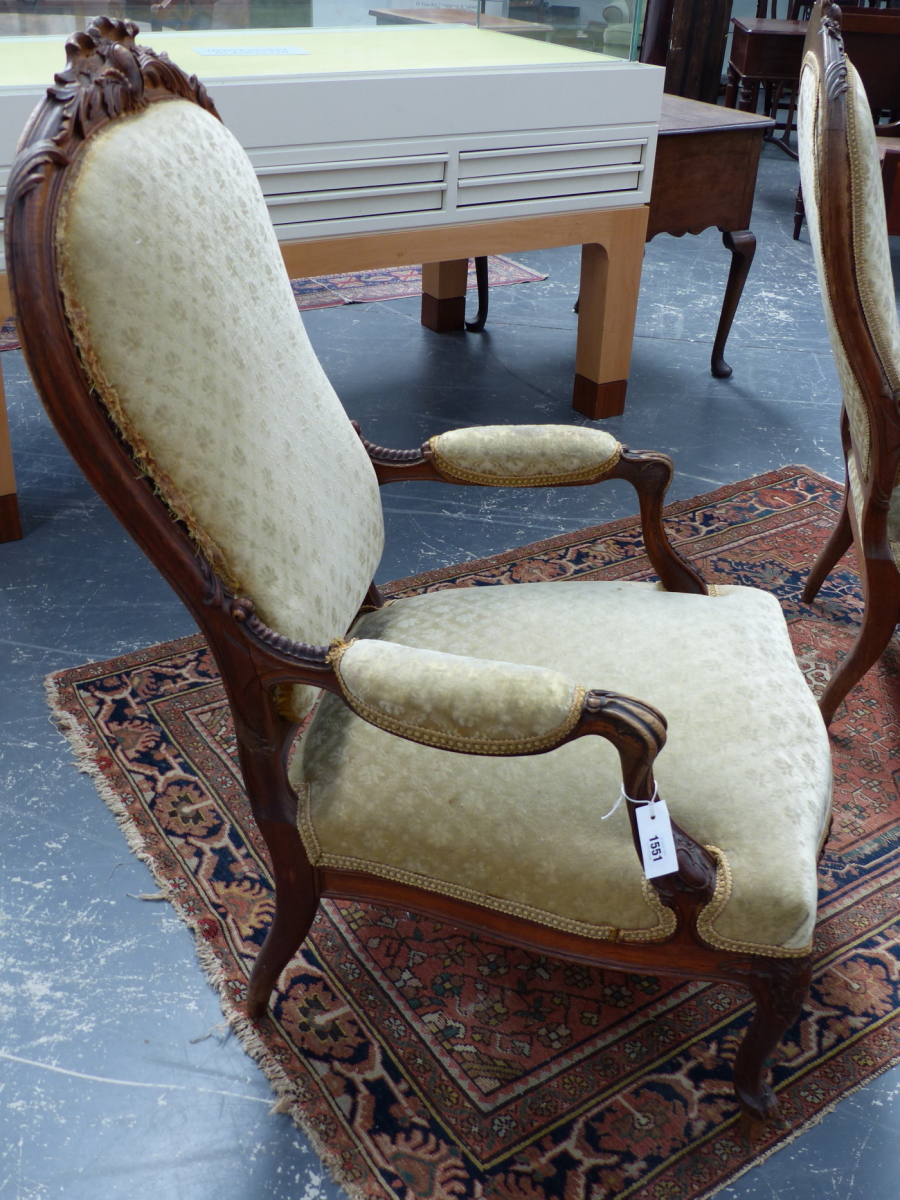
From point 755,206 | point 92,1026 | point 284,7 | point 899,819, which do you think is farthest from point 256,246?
point 755,206

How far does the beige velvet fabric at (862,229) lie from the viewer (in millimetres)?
1544

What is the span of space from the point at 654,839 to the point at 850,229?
1.01 m

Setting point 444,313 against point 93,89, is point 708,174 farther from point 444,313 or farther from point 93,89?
point 93,89

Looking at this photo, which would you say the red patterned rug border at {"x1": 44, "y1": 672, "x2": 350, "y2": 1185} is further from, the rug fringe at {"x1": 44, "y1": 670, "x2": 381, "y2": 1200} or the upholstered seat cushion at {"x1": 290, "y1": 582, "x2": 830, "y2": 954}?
the upholstered seat cushion at {"x1": 290, "y1": 582, "x2": 830, "y2": 954}

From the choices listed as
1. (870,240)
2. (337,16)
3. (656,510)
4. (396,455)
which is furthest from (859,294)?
(337,16)

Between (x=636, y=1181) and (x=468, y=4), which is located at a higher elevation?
(x=468, y=4)

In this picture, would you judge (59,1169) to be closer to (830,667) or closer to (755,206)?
(830,667)

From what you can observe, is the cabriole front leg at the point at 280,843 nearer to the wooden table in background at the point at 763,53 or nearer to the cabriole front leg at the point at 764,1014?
the cabriole front leg at the point at 764,1014

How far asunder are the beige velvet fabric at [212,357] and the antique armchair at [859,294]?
2.70ft

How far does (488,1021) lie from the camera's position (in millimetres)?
1388

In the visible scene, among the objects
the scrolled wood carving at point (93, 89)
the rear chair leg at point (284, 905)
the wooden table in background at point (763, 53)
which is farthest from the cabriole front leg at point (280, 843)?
the wooden table in background at point (763, 53)

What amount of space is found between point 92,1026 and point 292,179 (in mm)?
1759

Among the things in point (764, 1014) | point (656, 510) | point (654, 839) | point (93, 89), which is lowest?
point (764, 1014)

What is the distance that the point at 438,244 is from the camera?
2570 millimetres
